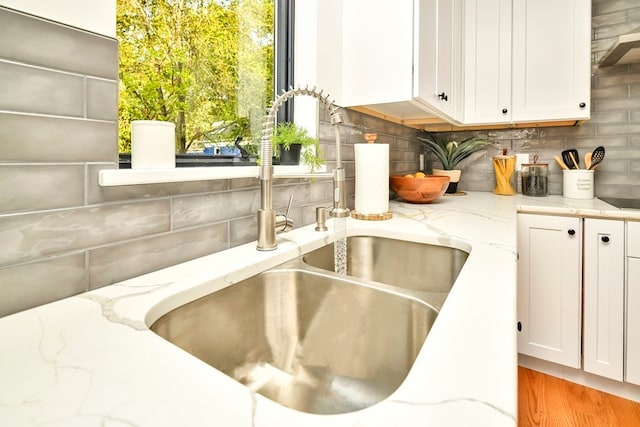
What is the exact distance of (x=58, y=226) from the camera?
0.63 metres

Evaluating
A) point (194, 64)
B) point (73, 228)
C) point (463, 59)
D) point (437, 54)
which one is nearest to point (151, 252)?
point (73, 228)

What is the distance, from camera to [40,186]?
0.61 meters

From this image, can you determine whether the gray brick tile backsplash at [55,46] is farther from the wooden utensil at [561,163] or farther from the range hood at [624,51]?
the wooden utensil at [561,163]

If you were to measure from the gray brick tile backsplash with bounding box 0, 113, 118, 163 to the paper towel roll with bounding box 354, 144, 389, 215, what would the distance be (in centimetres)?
93

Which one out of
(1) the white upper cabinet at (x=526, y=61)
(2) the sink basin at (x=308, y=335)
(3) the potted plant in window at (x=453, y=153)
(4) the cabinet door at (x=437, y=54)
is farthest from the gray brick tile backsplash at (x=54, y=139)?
(1) the white upper cabinet at (x=526, y=61)

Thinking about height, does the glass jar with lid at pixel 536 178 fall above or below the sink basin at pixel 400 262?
above

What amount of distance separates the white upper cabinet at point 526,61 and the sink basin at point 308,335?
1972 mm

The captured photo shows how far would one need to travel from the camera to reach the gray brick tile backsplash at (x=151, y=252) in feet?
2.27

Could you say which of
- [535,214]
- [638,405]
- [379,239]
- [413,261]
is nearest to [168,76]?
[379,239]

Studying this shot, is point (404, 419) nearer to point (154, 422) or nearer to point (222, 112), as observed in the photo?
point (154, 422)

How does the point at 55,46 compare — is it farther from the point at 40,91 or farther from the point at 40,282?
the point at 40,282

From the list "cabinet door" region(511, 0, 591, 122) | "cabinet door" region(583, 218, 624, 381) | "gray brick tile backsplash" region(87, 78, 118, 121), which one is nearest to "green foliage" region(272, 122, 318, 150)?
"gray brick tile backsplash" region(87, 78, 118, 121)

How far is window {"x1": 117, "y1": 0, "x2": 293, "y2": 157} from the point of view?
89 centimetres

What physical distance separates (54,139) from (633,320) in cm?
221
